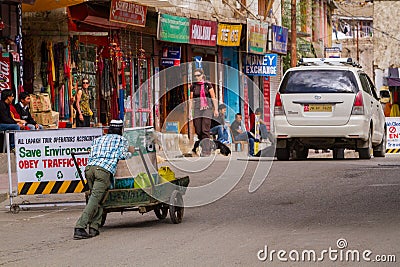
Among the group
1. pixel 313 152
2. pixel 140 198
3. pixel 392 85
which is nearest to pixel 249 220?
pixel 140 198

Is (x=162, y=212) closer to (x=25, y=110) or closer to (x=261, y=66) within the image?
(x=25, y=110)

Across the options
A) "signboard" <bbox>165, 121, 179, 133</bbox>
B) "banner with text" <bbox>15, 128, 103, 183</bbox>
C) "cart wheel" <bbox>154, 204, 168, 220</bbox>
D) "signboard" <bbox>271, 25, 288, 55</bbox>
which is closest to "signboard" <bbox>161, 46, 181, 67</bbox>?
"signboard" <bbox>165, 121, 179, 133</bbox>

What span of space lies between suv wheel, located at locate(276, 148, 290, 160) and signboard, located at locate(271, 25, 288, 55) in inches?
692

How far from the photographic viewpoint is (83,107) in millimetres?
24578

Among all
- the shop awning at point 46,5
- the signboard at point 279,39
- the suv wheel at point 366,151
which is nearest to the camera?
the suv wheel at point 366,151

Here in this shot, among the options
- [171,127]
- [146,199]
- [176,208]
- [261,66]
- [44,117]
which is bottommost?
[176,208]

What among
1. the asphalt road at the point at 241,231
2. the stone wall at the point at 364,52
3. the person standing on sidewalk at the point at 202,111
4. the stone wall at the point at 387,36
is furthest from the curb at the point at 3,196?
the stone wall at the point at 364,52

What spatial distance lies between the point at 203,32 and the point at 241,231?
20.9m

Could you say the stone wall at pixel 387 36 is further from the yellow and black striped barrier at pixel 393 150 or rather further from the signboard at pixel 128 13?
the signboard at pixel 128 13

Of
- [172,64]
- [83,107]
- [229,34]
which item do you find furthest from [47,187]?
[229,34]

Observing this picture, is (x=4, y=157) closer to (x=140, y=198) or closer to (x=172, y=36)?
(x=140, y=198)

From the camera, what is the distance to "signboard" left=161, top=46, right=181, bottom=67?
2969 centimetres

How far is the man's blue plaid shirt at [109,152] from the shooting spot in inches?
430

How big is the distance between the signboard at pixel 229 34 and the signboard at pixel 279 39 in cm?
442
